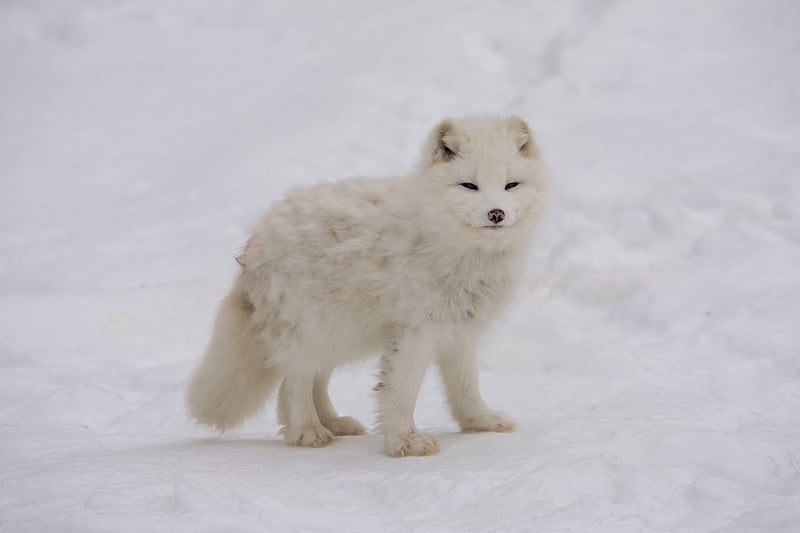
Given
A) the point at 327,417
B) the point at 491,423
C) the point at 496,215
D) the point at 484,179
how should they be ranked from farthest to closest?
the point at 327,417 → the point at 491,423 → the point at 484,179 → the point at 496,215

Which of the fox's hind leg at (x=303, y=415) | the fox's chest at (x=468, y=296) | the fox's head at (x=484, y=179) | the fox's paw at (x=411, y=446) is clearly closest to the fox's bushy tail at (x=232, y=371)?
the fox's hind leg at (x=303, y=415)

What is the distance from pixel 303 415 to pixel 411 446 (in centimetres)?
69

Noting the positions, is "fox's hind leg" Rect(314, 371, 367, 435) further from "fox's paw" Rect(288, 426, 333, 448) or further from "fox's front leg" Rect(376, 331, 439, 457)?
"fox's front leg" Rect(376, 331, 439, 457)

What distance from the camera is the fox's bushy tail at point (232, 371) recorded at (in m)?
4.24

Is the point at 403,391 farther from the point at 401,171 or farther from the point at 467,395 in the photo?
the point at 401,171

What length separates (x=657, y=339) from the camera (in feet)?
18.4

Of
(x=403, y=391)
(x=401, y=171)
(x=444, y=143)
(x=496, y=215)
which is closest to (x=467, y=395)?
(x=403, y=391)

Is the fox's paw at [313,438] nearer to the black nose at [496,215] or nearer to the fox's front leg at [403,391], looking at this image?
the fox's front leg at [403,391]

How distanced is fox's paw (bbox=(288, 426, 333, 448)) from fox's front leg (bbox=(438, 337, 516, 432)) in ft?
2.03

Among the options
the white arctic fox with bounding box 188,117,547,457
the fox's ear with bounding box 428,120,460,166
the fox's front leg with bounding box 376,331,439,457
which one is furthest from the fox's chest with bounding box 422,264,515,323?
the fox's ear with bounding box 428,120,460,166

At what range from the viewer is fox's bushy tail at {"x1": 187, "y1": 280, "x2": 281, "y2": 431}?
167 inches

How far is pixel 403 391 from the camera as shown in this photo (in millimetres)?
3814

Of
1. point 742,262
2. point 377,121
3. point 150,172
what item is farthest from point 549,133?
point 150,172

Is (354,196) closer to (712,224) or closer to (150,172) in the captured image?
(712,224)
